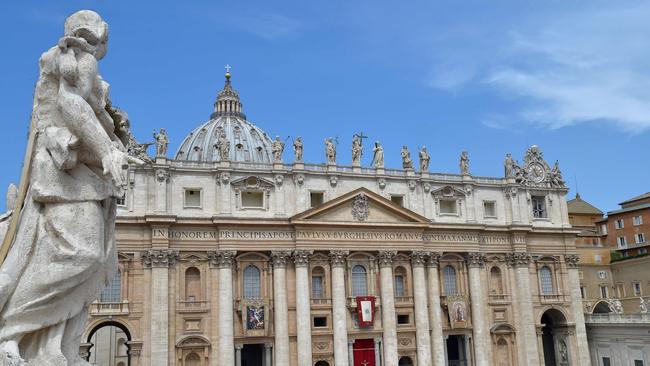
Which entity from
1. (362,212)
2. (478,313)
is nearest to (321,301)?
(362,212)

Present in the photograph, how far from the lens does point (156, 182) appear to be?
40.4 meters

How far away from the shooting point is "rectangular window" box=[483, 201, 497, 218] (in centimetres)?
4931

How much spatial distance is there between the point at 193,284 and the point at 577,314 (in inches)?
1179

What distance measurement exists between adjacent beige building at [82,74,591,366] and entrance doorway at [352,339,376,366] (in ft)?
0.46

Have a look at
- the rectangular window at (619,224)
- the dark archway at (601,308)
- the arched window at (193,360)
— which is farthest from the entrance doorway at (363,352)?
the rectangular window at (619,224)

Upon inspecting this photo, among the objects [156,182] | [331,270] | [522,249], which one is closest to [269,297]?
[331,270]

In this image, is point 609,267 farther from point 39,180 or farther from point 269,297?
point 39,180

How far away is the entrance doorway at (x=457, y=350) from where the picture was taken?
46250mm

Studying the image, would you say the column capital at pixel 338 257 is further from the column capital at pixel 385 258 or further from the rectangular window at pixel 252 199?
the rectangular window at pixel 252 199

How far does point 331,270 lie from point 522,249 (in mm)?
16032

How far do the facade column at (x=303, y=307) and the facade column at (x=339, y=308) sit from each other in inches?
70.1

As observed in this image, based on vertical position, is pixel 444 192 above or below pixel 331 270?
above

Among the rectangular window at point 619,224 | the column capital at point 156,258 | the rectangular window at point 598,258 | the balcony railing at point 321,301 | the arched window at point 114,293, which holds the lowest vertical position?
the balcony railing at point 321,301

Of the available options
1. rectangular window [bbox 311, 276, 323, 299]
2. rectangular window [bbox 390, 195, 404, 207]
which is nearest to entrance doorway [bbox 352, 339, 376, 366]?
rectangular window [bbox 311, 276, 323, 299]
